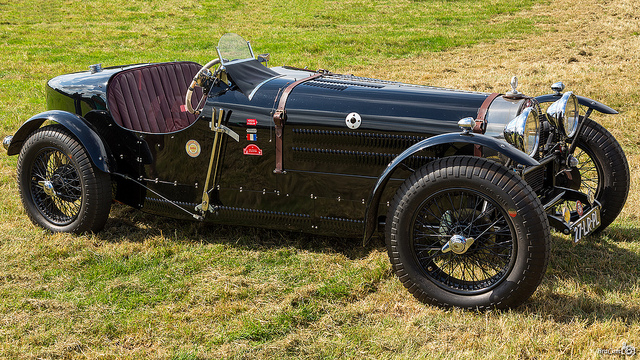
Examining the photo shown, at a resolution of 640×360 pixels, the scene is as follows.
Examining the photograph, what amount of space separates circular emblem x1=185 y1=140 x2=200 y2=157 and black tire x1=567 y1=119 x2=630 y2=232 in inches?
108

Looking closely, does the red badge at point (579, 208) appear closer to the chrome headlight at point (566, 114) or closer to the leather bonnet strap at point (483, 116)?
the chrome headlight at point (566, 114)

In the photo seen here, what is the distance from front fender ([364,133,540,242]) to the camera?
10.2ft

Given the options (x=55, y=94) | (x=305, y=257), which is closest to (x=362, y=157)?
(x=305, y=257)

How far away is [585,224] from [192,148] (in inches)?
105

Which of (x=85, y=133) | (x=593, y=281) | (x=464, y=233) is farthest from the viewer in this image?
(x=85, y=133)

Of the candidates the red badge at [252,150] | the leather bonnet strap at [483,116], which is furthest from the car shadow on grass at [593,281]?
the red badge at [252,150]

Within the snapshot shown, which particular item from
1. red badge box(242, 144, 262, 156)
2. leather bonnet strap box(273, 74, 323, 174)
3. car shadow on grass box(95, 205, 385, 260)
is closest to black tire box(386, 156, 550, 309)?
car shadow on grass box(95, 205, 385, 260)

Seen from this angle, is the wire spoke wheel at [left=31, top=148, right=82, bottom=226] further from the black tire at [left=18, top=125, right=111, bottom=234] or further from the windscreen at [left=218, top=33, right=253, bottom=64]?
the windscreen at [left=218, top=33, right=253, bottom=64]

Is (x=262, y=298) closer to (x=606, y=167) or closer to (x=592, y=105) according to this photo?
(x=606, y=167)

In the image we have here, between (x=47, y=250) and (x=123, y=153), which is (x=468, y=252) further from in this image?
(x=47, y=250)

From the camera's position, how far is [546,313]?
3.21 meters

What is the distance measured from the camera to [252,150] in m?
3.85

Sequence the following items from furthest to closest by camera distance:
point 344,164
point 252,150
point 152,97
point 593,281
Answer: point 152,97 → point 252,150 → point 344,164 → point 593,281

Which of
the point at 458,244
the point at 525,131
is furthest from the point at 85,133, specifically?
the point at 525,131
